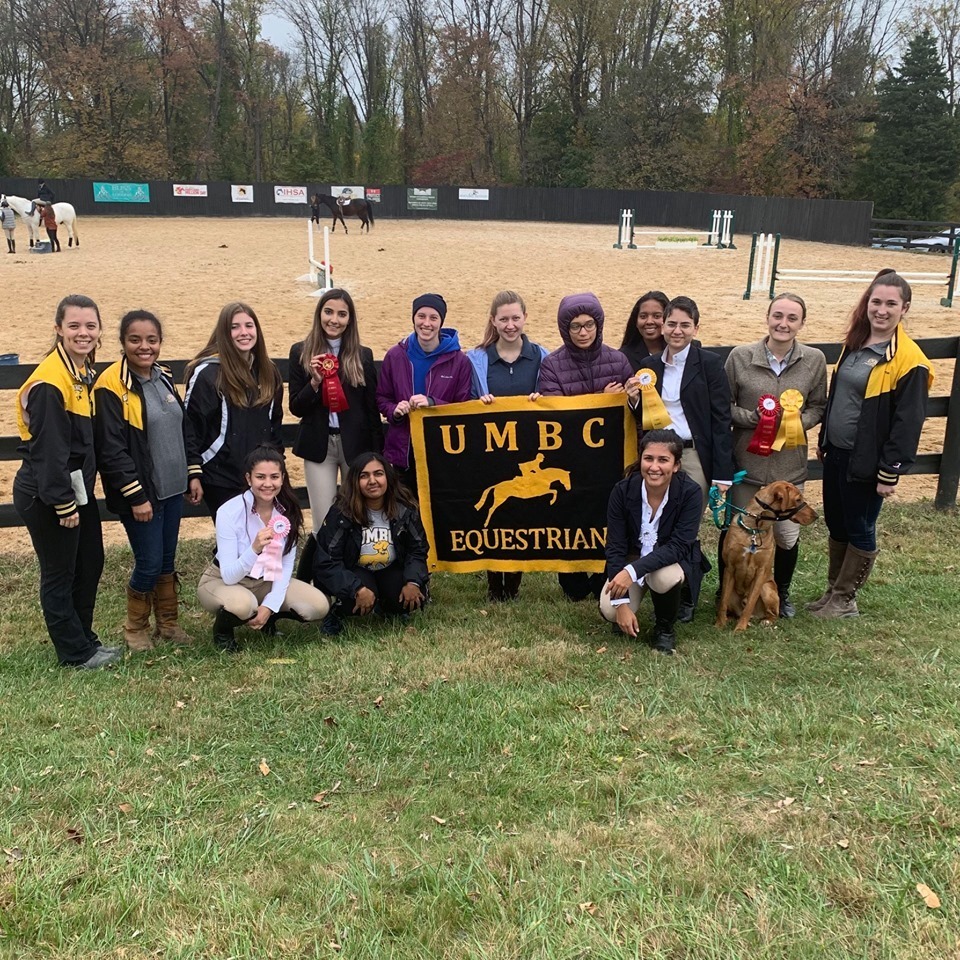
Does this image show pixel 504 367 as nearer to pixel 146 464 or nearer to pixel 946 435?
pixel 146 464

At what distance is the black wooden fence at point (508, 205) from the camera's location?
127 ft

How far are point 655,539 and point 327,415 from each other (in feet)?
6.33

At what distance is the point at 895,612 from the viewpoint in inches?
198

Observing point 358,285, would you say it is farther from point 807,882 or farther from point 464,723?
point 807,882

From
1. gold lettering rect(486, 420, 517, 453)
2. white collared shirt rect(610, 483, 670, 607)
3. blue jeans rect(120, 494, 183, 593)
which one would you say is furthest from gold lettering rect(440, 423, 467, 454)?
blue jeans rect(120, 494, 183, 593)

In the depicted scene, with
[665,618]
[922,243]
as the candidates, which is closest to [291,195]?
[922,243]

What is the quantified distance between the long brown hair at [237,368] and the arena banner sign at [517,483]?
889 mm

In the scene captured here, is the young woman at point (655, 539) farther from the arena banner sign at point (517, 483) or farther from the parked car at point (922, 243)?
the parked car at point (922, 243)

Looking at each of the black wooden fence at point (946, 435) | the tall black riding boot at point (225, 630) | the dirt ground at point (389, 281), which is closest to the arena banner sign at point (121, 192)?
the dirt ground at point (389, 281)

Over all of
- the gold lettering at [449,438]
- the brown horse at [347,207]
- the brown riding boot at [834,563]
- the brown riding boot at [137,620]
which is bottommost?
the brown riding boot at [137,620]


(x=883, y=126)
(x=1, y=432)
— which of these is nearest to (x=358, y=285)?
(x=1, y=432)

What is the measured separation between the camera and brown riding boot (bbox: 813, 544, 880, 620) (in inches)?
195

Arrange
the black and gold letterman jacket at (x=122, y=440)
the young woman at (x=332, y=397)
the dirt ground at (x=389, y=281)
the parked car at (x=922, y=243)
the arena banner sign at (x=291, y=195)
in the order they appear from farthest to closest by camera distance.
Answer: the arena banner sign at (x=291, y=195) → the parked car at (x=922, y=243) → the dirt ground at (x=389, y=281) → the young woman at (x=332, y=397) → the black and gold letterman jacket at (x=122, y=440)

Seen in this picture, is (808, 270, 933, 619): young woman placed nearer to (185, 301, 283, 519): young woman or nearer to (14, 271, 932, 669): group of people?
(14, 271, 932, 669): group of people
